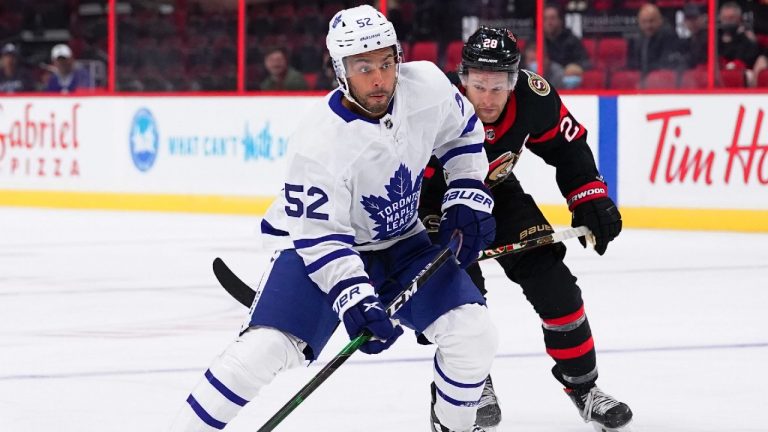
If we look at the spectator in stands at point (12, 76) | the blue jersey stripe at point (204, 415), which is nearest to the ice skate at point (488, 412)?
the blue jersey stripe at point (204, 415)

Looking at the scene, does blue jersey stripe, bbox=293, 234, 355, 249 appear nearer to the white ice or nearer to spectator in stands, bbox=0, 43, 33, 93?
the white ice

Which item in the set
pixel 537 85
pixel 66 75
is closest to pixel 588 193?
pixel 537 85

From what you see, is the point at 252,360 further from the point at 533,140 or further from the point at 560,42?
the point at 560,42

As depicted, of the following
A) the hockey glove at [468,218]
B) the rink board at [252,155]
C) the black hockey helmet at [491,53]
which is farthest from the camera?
the rink board at [252,155]

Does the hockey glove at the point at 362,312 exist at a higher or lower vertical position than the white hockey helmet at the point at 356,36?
lower

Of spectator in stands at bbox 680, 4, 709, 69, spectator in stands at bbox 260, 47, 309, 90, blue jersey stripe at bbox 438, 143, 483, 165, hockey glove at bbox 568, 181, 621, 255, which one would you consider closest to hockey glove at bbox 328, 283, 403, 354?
blue jersey stripe at bbox 438, 143, 483, 165

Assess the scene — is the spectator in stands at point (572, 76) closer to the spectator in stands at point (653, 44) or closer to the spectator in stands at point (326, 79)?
the spectator in stands at point (653, 44)

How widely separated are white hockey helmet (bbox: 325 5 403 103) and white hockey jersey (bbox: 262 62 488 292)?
0.24 ft

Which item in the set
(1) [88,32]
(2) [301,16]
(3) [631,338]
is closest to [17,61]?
(1) [88,32]

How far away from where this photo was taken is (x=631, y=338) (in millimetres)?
4340

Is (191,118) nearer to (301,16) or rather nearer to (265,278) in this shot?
(301,16)

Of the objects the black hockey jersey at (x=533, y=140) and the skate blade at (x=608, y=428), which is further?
the black hockey jersey at (x=533, y=140)

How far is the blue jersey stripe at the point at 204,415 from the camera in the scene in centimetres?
252

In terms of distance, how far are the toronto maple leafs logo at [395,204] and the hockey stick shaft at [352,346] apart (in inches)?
4.0
